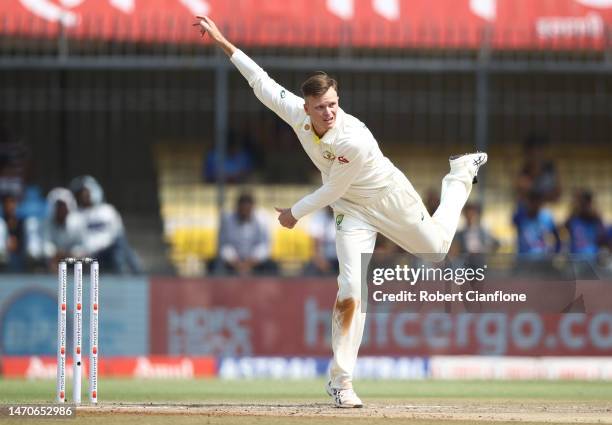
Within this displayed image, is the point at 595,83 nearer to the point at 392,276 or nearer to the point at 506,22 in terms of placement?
the point at 506,22

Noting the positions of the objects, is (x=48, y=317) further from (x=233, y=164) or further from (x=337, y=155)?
(x=337, y=155)

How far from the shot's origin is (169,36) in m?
17.7

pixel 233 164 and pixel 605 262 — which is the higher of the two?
pixel 233 164

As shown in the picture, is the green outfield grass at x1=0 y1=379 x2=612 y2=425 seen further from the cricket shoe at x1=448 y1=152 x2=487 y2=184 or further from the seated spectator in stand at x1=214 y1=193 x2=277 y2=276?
the seated spectator in stand at x1=214 y1=193 x2=277 y2=276

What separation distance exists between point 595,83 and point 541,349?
19.8ft

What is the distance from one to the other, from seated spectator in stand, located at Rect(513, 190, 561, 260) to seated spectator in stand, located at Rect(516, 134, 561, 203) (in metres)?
1.32

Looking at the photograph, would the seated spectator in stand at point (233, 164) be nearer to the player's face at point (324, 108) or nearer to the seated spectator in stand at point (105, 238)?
the seated spectator in stand at point (105, 238)

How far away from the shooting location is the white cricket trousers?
31.4ft

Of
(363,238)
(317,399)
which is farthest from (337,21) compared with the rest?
(363,238)

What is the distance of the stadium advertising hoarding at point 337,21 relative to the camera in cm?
1772

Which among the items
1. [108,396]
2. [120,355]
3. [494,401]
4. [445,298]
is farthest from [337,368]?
[120,355]

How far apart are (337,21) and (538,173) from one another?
3588 millimetres

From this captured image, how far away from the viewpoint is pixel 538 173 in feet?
62.9

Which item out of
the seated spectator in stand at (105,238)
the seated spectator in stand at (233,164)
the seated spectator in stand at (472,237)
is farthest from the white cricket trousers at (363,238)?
the seated spectator in stand at (233,164)
